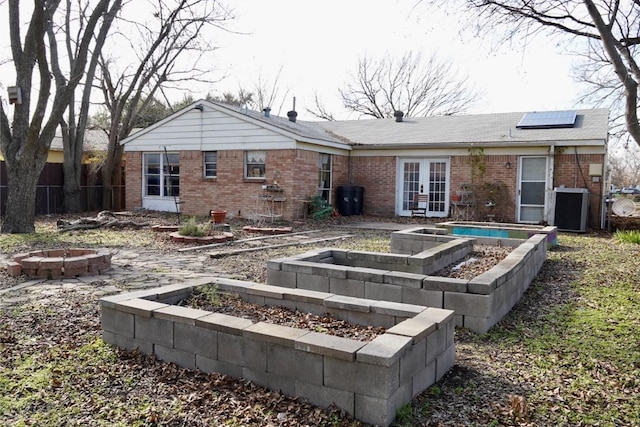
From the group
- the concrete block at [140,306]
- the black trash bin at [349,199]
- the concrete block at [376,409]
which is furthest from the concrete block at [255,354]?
the black trash bin at [349,199]

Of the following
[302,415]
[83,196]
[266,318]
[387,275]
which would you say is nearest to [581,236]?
[387,275]

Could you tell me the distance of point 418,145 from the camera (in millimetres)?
16469

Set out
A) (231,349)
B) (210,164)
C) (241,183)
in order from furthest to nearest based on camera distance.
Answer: (210,164) < (241,183) < (231,349)

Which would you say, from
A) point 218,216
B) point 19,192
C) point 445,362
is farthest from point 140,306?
point 19,192

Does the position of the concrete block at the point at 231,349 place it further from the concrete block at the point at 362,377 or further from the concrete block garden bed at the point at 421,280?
the concrete block garden bed at the point at 421,280

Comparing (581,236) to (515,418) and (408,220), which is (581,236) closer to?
(408,220)

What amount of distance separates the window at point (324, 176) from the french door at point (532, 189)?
236 inches

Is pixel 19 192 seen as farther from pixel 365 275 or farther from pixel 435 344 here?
pixel 435 344

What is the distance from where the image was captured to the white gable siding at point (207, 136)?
1577cm

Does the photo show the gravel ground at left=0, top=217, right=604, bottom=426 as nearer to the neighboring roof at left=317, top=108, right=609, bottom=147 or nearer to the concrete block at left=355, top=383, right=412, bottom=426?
the concrete block at left=355, top=383, right=412, bottom=426

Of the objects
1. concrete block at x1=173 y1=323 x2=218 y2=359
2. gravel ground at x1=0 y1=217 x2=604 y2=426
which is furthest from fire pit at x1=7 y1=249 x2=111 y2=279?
concrete block at x1=173 y1=323 x2=218 y2=359

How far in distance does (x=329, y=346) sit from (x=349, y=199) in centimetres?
1423

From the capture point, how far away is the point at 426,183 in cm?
1705

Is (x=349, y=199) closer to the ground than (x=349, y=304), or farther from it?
farther from it
